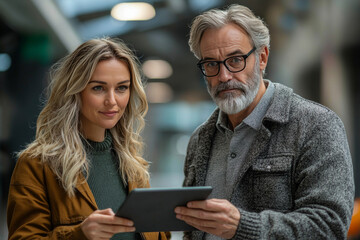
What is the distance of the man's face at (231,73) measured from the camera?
1.98m

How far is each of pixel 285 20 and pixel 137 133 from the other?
14.7 ft

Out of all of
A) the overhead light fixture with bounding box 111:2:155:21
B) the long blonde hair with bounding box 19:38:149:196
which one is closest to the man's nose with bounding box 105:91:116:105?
the long blonde hair with bounding box 19:38:149:196

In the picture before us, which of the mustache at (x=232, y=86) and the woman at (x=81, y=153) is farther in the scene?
the mustache at (x=232, y=86)

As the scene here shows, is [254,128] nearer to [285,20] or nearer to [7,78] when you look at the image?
[285,20]

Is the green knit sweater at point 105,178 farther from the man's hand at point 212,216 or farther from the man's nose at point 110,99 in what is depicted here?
the man's hand at point 212,216

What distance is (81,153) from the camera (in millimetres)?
1909

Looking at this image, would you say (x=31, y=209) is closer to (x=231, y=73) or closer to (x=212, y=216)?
(x=212, y=216)

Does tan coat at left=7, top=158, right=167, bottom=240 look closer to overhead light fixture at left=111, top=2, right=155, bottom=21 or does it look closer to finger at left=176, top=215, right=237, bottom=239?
finger at left=176, top=215, right=237, bottom=239

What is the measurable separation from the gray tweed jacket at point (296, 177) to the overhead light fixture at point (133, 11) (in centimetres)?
474

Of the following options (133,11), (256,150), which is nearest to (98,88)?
(256,150)

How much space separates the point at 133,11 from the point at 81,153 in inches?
196

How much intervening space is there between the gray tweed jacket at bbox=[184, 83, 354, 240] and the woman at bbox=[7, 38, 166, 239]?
507 mm

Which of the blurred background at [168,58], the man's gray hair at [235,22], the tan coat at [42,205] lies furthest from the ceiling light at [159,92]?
the tan coat at [42,205]

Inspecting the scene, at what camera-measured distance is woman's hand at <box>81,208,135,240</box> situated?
1575mm
